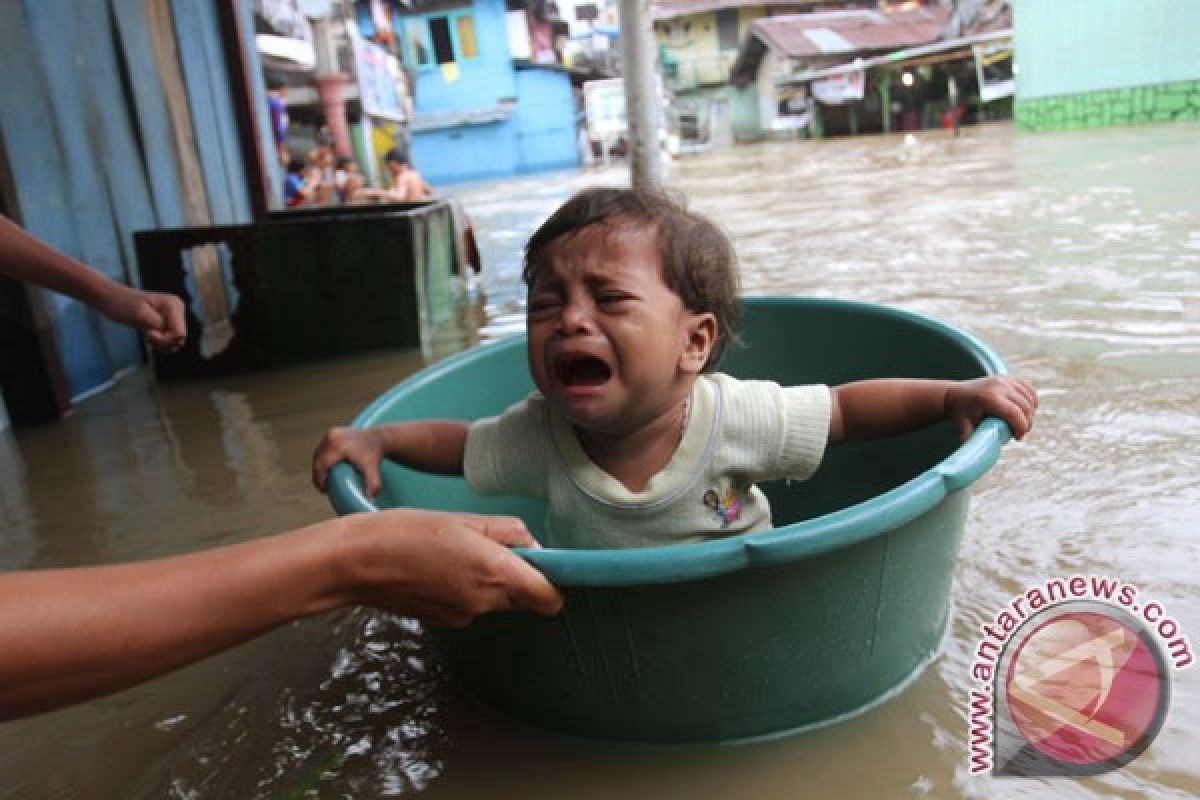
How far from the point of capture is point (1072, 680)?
55.9 inches

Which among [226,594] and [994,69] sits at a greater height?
[994,69]

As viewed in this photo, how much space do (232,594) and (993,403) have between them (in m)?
1.10

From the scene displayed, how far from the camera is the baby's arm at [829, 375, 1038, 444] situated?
1.47m

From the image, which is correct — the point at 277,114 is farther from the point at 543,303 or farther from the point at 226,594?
the point at 226,594

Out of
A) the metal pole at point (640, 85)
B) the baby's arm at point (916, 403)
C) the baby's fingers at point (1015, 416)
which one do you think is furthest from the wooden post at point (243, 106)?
the baby's fingers at point (1015, 416)

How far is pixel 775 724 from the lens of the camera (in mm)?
1364

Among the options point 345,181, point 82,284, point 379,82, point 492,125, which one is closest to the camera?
point 82,284

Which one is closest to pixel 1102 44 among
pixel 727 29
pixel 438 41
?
pixel 438 41

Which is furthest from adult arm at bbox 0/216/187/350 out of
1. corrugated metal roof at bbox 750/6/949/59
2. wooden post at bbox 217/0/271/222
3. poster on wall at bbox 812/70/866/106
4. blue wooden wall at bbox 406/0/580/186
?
blue wooden wall at bbox 406/0/580/186

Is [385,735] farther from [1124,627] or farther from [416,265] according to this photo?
[416,265]

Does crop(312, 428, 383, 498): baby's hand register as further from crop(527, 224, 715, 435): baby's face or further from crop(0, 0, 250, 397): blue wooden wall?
crop(0, 0, 250, 397): blue wooden wall

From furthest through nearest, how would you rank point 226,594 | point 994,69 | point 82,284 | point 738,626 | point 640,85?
point 994,69
point 640,85
point 82,284
point 738,626
point 226,594

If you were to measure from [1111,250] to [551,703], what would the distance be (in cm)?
427

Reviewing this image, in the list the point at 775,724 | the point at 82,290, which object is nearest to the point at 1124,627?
the point at 775,724
